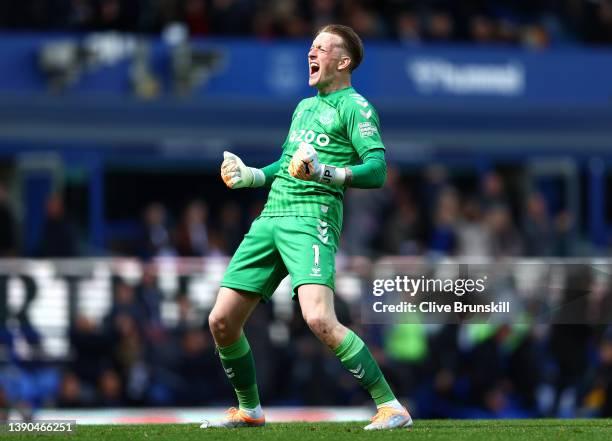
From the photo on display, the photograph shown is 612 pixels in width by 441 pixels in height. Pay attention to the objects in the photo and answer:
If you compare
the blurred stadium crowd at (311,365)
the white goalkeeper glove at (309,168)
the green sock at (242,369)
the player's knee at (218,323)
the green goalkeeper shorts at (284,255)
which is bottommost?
the blurred stadium crowd at (311,365)

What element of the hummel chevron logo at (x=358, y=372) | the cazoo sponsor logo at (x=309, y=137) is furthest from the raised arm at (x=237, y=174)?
the hummel chevron logo at (x=358, y=372)

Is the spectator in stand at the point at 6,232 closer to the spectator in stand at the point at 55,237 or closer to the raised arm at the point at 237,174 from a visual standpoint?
the spectator in stand at the point at 55,237

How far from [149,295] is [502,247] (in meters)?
5.06

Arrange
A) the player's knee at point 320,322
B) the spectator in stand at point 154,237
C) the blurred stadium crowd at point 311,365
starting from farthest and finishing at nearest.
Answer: the spectator in stand at point 154,237, the blurred stadium crowd at point 311,365, the player's knee at point 320,322

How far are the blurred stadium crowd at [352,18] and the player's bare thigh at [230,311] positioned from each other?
11828 millimetres

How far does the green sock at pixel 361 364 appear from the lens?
26.2 feet

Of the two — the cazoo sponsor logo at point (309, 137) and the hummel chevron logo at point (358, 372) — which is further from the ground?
the cazoo sponsor logo at point (309, 137)

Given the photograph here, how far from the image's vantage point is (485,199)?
18.9m

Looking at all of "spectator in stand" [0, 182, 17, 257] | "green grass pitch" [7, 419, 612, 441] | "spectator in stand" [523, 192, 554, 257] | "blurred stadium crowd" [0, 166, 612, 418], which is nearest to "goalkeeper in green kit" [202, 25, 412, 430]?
"green grass pitch" [7, 419, 612, 441]

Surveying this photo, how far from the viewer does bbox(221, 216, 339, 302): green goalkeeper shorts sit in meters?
7.99

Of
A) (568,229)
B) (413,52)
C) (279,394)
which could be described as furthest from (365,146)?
(413,52)

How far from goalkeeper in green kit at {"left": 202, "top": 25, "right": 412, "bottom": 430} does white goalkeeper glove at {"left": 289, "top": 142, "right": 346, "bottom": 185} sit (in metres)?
0.06

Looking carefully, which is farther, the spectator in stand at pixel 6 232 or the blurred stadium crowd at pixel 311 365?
the spectator in stand at pixel 6 232

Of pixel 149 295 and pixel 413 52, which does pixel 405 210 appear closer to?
pixel 413 52
